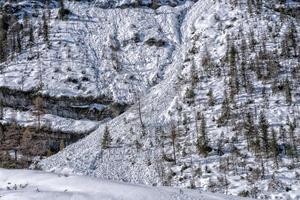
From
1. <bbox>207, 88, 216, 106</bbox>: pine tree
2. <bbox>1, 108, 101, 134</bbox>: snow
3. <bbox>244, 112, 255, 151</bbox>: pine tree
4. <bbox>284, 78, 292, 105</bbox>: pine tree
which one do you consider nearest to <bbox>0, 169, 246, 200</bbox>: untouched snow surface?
<bbox>244, 112, 255, 151</bbox>: pine tree

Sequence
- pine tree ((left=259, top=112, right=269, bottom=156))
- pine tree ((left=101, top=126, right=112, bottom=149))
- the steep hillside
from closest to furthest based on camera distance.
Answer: the steep hillside < pine tree ((left=259, top=112, right=269, bottom=156)) < pine tree ((left=101, top=126, right=112, bottom=149))

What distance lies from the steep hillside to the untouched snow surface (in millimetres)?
31062

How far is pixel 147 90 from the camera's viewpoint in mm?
81500

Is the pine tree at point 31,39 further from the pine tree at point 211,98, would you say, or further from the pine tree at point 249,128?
the pine tree at point 249,128

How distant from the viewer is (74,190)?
43.6 ft

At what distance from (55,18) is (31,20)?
16.6 ft

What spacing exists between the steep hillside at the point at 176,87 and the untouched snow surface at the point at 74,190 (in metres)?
31.1

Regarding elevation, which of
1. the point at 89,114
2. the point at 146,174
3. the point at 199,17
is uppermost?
the point at 199,17

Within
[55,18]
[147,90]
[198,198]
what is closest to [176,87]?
[147,90]

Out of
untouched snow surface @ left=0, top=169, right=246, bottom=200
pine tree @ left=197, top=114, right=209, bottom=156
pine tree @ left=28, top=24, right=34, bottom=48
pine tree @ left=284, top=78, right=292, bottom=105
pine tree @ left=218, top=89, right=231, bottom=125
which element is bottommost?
untouched snow surface @ left=0, top=169, right=246, bottom=200

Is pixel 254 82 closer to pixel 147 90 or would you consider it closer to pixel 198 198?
pixel 147 90

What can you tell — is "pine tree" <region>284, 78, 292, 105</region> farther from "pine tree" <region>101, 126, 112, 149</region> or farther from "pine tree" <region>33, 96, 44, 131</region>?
"pine tree" <region>33, 96, 44, 131</region>

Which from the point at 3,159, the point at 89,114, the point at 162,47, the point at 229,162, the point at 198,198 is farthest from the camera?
the point at 162,47

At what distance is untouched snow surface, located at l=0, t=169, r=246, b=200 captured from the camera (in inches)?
495
